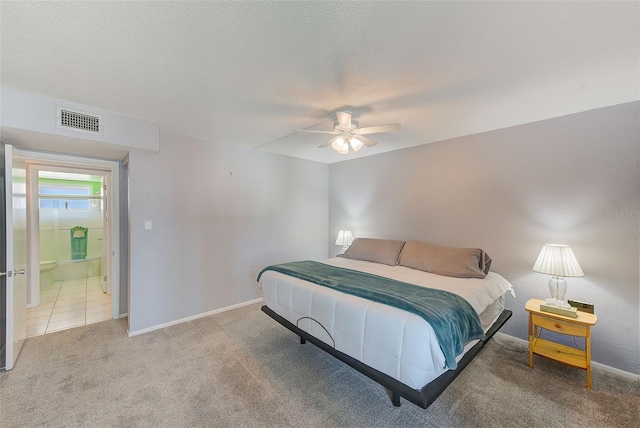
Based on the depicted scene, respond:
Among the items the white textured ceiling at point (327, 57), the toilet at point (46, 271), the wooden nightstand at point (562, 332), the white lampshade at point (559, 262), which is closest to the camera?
the white textured ceiling at point (327, 57)

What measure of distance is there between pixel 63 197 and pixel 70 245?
1182 millimetres

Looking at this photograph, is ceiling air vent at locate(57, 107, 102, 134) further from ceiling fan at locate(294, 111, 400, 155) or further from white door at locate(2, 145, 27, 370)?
ceiling fan at locate(294, 111, 400, 155)

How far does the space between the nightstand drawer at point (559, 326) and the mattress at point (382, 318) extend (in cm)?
32

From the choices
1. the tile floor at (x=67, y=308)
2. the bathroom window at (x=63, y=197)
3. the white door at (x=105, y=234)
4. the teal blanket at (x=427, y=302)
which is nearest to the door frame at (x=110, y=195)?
the tile floor at (x=67, y=308)

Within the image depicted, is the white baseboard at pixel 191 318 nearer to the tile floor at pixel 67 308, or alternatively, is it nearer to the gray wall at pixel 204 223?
the gray wall at pixel 204 223

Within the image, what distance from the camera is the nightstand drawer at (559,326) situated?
81.6 inches

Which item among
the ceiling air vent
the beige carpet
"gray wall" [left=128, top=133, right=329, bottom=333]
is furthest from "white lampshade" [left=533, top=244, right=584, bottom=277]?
the ceiling air vent

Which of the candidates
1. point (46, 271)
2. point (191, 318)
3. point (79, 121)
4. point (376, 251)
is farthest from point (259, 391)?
point (46, 271)

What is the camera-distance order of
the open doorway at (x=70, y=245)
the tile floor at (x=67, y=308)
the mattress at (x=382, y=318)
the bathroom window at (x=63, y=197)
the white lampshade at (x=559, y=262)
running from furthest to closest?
the bathroom window at (x=63, y=197), the open doorway at (x=70, y=245), the tile floor at (x=67, y=308), the white lampshade at (x=559, y=262), the mattress at (x=382, y=318)

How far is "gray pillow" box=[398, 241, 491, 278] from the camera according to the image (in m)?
2.65

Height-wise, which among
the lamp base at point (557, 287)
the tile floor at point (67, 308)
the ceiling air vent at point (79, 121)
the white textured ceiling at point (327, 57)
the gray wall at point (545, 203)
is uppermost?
the white textured ceiling at point (327, 57)

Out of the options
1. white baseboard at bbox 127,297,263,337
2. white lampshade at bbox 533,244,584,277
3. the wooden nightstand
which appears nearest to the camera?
the wooden nightstand

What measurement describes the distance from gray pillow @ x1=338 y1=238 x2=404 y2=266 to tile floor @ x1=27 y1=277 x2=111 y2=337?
3529 mm

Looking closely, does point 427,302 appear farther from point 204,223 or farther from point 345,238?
point 204,223
